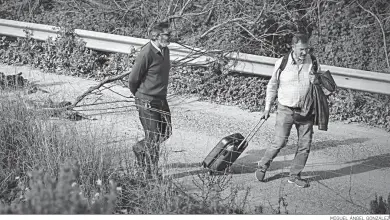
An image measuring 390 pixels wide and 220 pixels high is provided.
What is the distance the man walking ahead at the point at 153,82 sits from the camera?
250 inches

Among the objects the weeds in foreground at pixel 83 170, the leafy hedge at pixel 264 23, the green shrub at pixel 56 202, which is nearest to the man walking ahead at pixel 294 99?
the weeds in foreground at pixel 83 170

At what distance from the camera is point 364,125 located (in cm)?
923

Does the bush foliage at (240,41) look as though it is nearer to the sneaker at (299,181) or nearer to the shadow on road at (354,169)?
the shadow on road at (354,169)

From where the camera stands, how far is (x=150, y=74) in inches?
254

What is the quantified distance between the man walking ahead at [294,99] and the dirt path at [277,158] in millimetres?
272

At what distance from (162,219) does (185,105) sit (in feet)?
19.2

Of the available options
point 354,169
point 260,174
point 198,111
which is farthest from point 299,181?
point 198,111

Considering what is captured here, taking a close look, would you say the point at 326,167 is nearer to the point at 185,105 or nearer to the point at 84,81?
the point at 185,105

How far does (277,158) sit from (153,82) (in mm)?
2148

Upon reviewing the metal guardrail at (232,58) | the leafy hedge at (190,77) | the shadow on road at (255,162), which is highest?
the metal guardrail at (232,58)

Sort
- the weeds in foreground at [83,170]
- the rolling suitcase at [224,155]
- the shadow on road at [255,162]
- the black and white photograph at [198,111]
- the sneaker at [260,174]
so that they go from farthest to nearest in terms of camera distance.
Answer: the shadow on road at [255,162] < the rolling suitcase at [224,155] < the sneaker at [260,174] < the black and white photograph at [198,111] < the weeds in foreground at [83,170]

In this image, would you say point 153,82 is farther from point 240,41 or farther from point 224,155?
point 240,41

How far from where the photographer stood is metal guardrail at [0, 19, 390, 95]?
920 centimetres

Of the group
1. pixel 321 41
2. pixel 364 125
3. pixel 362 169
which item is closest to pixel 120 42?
pixel 321 41
